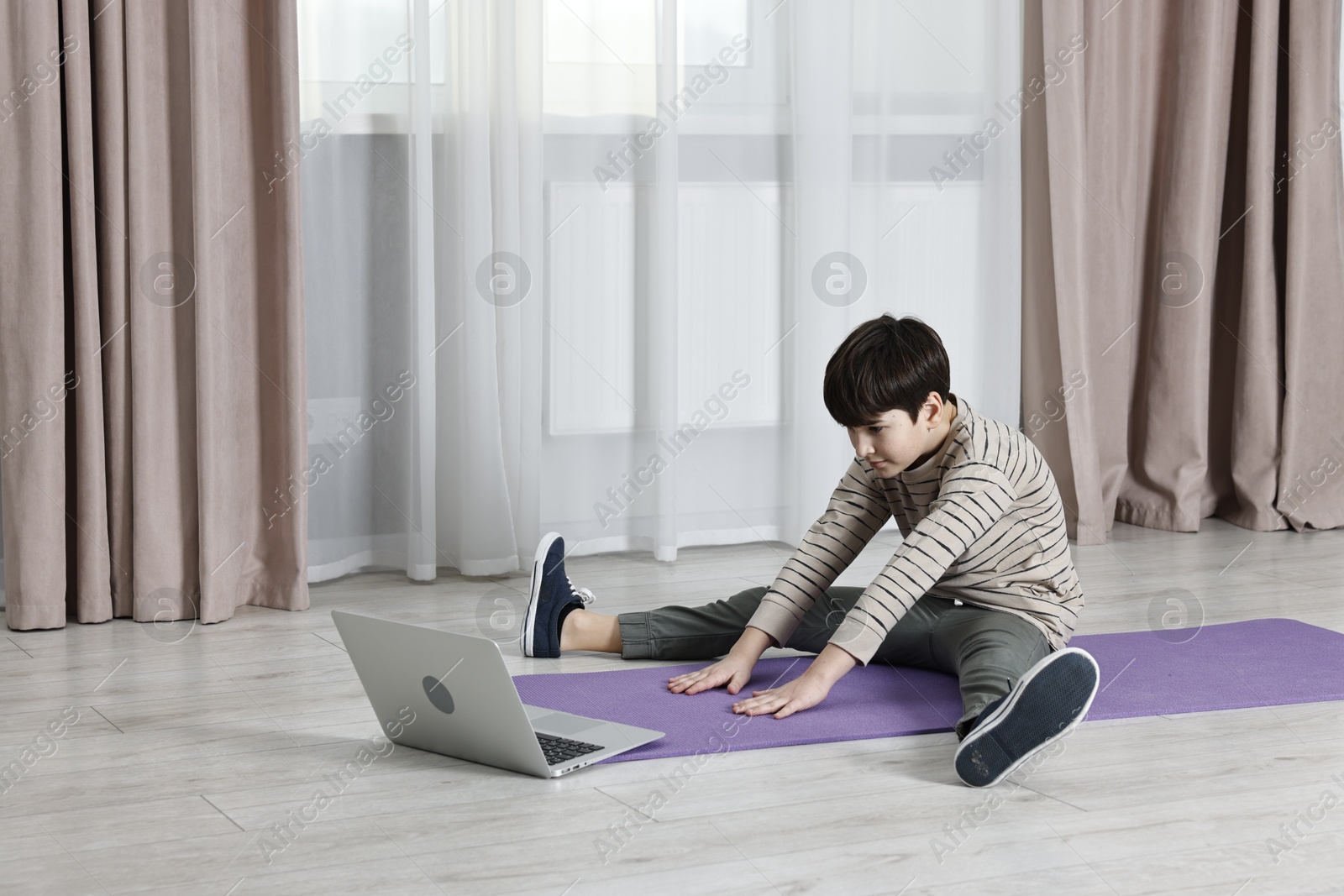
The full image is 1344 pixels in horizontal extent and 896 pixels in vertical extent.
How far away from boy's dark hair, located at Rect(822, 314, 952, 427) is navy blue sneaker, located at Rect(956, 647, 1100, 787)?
41 centimetres

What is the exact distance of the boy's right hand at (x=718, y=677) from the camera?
1866mm

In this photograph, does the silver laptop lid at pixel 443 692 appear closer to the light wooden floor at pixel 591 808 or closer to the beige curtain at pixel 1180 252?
the light wooden floor at pixel 591 808

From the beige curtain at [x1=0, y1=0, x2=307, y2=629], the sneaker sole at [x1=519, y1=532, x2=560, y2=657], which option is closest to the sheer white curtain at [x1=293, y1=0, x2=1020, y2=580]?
the beige curtain at [x1=0, y1=0, x2=307, y2=629]

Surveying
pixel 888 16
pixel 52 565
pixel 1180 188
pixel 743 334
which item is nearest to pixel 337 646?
pixel 52 565

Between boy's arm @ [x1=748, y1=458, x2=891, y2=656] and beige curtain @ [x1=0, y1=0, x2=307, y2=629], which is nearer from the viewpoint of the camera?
boy's arm @ [x1=748, y1=458, x2=891, y2=656]

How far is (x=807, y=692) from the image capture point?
176 centimetres

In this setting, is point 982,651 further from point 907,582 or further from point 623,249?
point 623,249

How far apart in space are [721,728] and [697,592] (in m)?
0.85

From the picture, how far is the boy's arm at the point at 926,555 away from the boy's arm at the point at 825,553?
138 millimetres

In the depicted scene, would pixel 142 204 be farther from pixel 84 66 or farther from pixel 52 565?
pixel 52 565

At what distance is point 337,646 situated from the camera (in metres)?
2.21

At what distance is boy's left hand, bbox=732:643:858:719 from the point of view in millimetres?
1748

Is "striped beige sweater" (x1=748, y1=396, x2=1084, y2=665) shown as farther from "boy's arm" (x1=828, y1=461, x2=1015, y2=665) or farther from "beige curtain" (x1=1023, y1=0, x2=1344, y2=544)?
"beige curtain" (x1=1023, y1=0, x2=1344, y2=544)

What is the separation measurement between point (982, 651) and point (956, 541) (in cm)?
15
